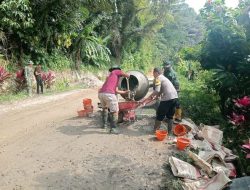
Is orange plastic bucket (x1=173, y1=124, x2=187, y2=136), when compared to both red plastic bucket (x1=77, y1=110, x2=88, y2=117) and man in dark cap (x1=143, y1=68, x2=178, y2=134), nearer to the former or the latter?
man in dark cap (x1=143, y1=68, x2=178, y2=134)

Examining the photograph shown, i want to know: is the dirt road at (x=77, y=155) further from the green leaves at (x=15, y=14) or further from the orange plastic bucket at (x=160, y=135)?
the green leaves at (x=15, y=14)

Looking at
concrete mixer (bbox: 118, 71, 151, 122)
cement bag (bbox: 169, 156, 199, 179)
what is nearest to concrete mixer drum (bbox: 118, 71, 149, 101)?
concrete mixer (bbox: 118, 71, 151, 122)

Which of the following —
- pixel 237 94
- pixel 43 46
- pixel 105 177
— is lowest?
pixel 105 177

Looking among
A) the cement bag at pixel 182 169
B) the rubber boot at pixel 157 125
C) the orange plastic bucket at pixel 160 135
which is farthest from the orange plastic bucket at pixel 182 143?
the rubber boot at pixel 157 125

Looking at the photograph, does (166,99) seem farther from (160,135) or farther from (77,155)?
(77,155)

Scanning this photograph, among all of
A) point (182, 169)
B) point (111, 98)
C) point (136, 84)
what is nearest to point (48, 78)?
point (136, 84)

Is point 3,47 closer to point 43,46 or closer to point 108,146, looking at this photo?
point 43,46

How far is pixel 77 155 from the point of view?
7.57m

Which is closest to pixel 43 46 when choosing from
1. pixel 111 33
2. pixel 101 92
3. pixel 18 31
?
pixel 18 31

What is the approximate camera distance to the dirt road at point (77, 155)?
641cm

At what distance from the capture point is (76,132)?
9.28 meters

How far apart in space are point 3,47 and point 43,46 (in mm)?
2742

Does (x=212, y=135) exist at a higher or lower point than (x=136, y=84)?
lower

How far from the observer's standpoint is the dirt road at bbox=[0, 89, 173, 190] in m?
6.41
